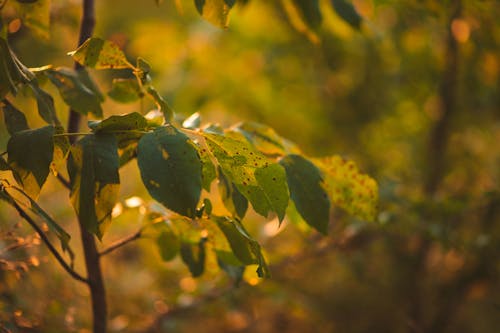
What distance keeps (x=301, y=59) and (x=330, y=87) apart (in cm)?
15

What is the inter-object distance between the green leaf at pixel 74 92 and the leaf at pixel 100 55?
0.28ft

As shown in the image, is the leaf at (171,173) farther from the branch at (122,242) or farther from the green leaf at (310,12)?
the green leaf at (310,12)

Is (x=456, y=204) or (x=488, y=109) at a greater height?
(x=456, y=204)

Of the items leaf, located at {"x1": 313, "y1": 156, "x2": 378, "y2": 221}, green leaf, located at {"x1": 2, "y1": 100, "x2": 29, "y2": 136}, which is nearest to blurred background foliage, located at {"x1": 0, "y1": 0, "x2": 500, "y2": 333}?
leaf, located at {"x1": 313, "y1": 156, "x2": 378, "y2": 221}

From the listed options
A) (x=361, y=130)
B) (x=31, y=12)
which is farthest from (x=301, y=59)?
(x=31, y=12)

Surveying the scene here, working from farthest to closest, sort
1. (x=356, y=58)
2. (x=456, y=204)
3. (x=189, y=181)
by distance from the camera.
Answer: (x=356, y=58), (x=456, y=204), (x=189, y=181)

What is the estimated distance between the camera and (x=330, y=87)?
1.93 m

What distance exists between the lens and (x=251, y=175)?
580 millimetres

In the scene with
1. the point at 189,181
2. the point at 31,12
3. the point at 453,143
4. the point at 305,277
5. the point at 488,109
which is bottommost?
the point at 305,277

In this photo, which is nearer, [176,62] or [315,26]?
[315,26]

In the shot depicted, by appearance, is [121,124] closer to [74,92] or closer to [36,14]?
[74,92]

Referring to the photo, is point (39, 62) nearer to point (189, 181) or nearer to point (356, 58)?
point (356, 58)

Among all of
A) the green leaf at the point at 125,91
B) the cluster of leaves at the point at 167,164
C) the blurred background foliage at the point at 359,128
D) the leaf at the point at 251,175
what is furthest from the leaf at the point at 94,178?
the blurred background foliage at the point at 359,128

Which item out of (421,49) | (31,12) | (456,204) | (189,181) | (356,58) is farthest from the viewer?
(356,58)
